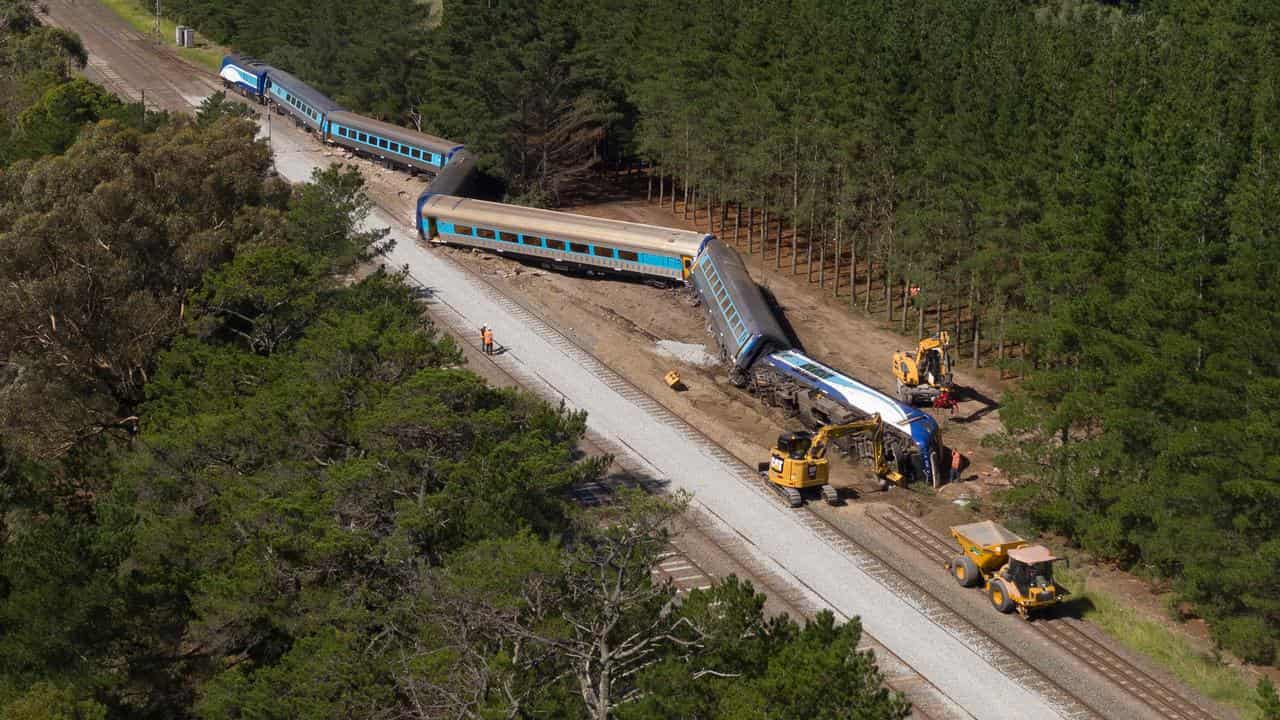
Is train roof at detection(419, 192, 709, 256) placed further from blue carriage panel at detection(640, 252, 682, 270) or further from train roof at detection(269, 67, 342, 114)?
train roof at detection(269, 67, 342, 114)

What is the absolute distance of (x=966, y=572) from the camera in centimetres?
4759

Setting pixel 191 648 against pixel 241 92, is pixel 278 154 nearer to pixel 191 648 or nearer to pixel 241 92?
pixel 241 92

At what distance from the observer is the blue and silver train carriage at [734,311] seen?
65.9 m

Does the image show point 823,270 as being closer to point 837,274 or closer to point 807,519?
point 837,274

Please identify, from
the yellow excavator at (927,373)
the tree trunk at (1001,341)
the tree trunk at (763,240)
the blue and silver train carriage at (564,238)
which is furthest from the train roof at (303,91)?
the yellow excavator at (927,373)

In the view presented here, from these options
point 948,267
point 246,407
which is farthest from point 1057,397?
point 246,407

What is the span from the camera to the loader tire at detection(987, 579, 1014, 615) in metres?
46.1

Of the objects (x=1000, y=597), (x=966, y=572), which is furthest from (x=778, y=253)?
(x=1000, y=597)

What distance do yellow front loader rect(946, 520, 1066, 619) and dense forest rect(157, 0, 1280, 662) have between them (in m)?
4.17

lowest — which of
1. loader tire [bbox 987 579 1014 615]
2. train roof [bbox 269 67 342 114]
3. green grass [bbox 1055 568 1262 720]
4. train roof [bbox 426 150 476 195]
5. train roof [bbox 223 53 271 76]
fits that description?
green grass [bbox 1055 568 1262 720]

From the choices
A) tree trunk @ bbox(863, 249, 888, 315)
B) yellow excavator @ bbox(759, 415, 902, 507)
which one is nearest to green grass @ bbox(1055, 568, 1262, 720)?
yellow excavator @ bbox(759, 415, 902, 507)

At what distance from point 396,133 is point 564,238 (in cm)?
2735

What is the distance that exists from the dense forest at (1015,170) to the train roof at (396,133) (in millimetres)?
1726

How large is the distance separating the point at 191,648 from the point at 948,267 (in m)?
43.3
